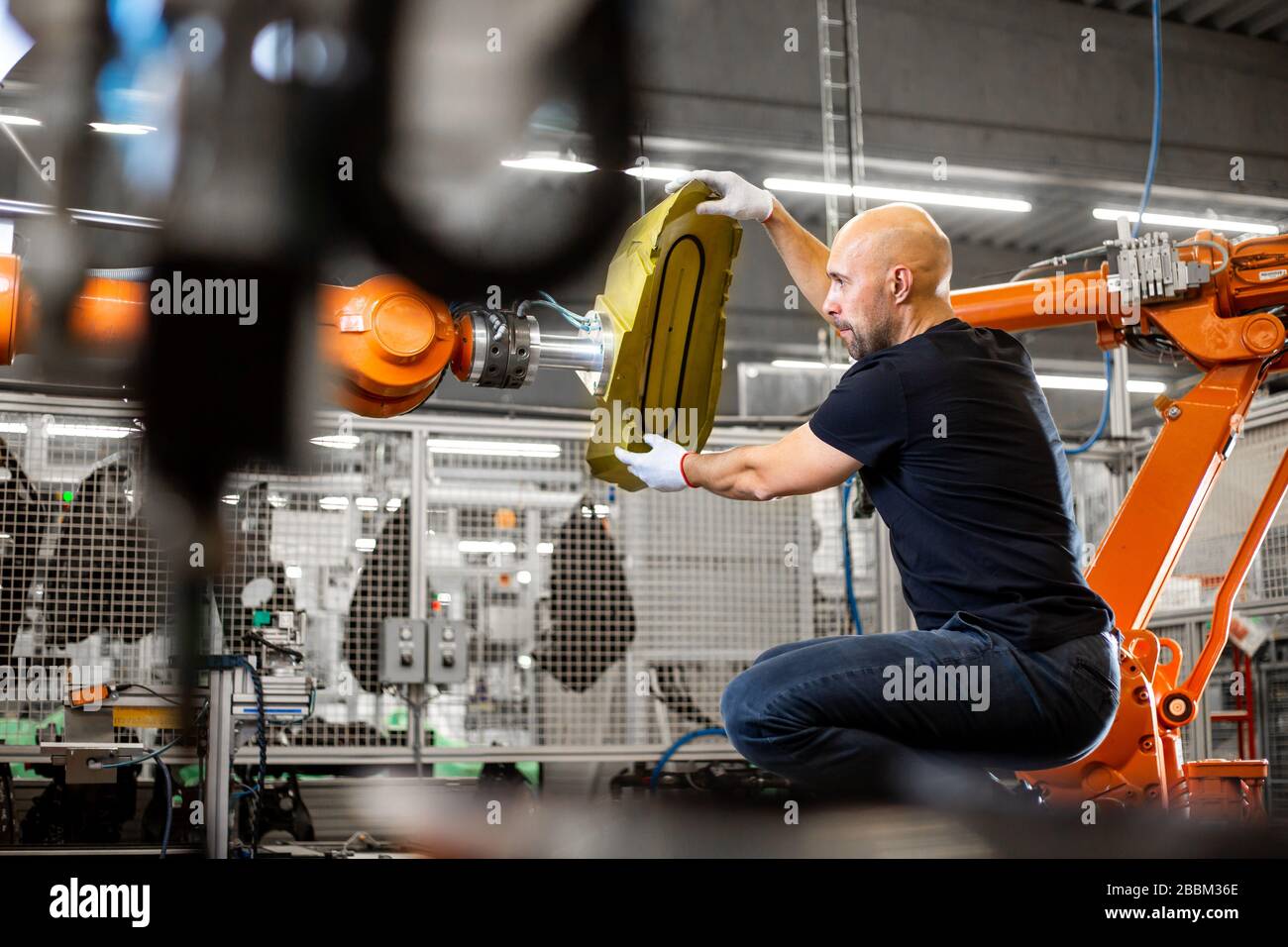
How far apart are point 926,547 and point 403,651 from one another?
1.98 metres

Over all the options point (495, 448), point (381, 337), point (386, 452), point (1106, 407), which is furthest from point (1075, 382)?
point (381, 337)

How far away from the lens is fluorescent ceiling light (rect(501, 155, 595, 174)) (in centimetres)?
112

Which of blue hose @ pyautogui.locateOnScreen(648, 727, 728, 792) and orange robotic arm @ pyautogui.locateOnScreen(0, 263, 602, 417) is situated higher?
orange robotic arm @ pyautogui.locateOnScreen(0, 263, 602, 417)

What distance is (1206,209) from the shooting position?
8.90m

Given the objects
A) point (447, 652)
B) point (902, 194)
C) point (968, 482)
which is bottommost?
point (447, 652)

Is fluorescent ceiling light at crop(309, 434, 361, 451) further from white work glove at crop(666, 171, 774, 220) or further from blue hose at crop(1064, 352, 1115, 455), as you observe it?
blue hose at crop(1064, 352, 1115, 455)

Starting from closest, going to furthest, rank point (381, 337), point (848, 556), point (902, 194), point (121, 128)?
point (121, 128) < point (381, 337) < point (848, 556) < point (902, 194)

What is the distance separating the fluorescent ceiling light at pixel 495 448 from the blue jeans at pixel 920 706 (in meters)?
2.08

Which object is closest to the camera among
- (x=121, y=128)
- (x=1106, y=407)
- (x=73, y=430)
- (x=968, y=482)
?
(x=121, y=128)

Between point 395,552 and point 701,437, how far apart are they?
6.30 ft

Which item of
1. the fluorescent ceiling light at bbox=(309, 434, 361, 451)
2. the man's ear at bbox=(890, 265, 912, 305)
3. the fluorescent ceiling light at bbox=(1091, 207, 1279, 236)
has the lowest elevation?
the man's ear at bbox=(890, 265, 912, 305)

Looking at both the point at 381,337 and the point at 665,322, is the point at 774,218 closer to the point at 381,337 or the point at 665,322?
the point at 665,322

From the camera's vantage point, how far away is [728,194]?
153cm

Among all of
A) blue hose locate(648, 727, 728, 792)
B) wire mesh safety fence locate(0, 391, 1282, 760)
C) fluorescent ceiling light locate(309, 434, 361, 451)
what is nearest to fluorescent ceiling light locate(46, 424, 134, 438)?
wire mesh safety fence locate(0, 391, 1282, 760)
